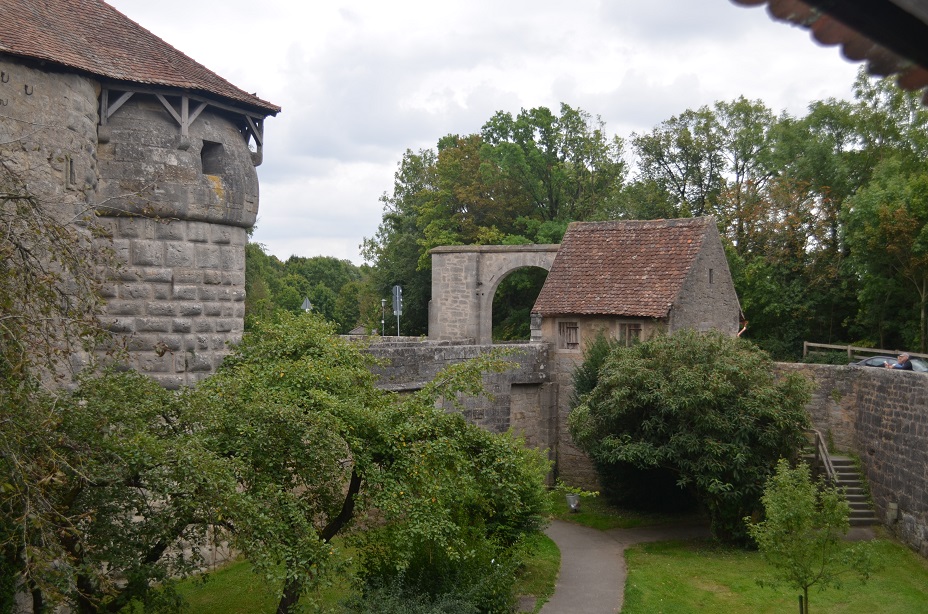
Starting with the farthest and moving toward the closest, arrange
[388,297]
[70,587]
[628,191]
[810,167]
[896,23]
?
[388,297]
[628,191]
[810,167]
[70,587]
[896,23]

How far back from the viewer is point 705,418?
1753 cm

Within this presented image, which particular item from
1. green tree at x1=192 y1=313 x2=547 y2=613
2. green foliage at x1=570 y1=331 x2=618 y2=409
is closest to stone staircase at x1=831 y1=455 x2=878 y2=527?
green foliage at x1=570 y1=331 x2=618 y2=409

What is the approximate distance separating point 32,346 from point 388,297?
39.1 metres

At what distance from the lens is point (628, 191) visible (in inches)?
1620

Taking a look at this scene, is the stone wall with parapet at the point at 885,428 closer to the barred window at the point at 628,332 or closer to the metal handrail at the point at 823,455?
the metal handrail at the point at 823,455

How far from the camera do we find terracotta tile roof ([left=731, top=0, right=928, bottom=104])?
2285mm

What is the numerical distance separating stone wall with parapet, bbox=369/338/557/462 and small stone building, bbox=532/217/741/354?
106 cm

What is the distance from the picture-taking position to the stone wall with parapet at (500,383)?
18.0 metres

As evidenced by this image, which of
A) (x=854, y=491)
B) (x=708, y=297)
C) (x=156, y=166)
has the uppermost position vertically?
(x=156, y=166)

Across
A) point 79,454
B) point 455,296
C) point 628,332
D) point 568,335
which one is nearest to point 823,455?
point 628,332

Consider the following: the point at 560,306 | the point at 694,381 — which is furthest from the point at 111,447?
the point at 560,306

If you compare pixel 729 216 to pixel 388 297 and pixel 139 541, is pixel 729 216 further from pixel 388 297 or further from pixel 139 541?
pixel 139 541

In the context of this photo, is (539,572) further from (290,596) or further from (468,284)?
(468,284)

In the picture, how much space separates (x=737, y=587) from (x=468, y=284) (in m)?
17.2
